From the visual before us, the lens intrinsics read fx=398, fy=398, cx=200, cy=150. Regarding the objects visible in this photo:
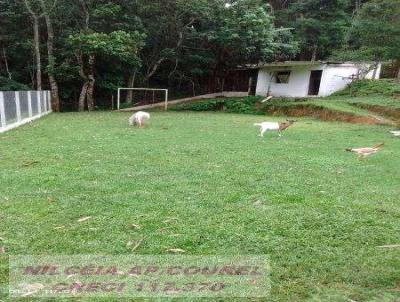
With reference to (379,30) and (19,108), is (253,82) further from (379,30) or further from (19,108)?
(19,108)

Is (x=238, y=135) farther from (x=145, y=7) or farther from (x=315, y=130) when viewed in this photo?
(x=145, y=7)

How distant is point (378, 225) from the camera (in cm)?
396

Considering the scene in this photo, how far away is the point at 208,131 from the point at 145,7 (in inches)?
432

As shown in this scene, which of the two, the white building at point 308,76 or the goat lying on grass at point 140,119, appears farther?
the white building at point 308,76

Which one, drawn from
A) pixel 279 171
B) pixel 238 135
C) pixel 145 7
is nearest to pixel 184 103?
pixel 145 7

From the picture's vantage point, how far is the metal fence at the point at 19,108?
1157 centimetres

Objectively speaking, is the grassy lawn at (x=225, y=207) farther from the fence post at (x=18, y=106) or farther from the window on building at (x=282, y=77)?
the window on building at (x=282, y=77)

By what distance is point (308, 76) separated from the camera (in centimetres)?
2412

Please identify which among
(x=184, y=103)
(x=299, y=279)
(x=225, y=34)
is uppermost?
(x=225, y=34)

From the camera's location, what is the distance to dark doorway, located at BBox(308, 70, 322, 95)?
24061 millimetres

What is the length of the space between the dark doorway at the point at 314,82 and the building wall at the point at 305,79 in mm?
287

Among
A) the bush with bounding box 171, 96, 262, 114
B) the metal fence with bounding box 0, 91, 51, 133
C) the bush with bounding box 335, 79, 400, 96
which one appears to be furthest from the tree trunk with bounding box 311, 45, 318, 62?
the metal fence with bounding box 0, 91, 51, 133

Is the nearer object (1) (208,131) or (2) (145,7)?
(1) (208,131)

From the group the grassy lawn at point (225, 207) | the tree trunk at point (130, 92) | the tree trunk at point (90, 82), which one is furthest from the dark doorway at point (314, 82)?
the grassy lawn at point (225, 207)
